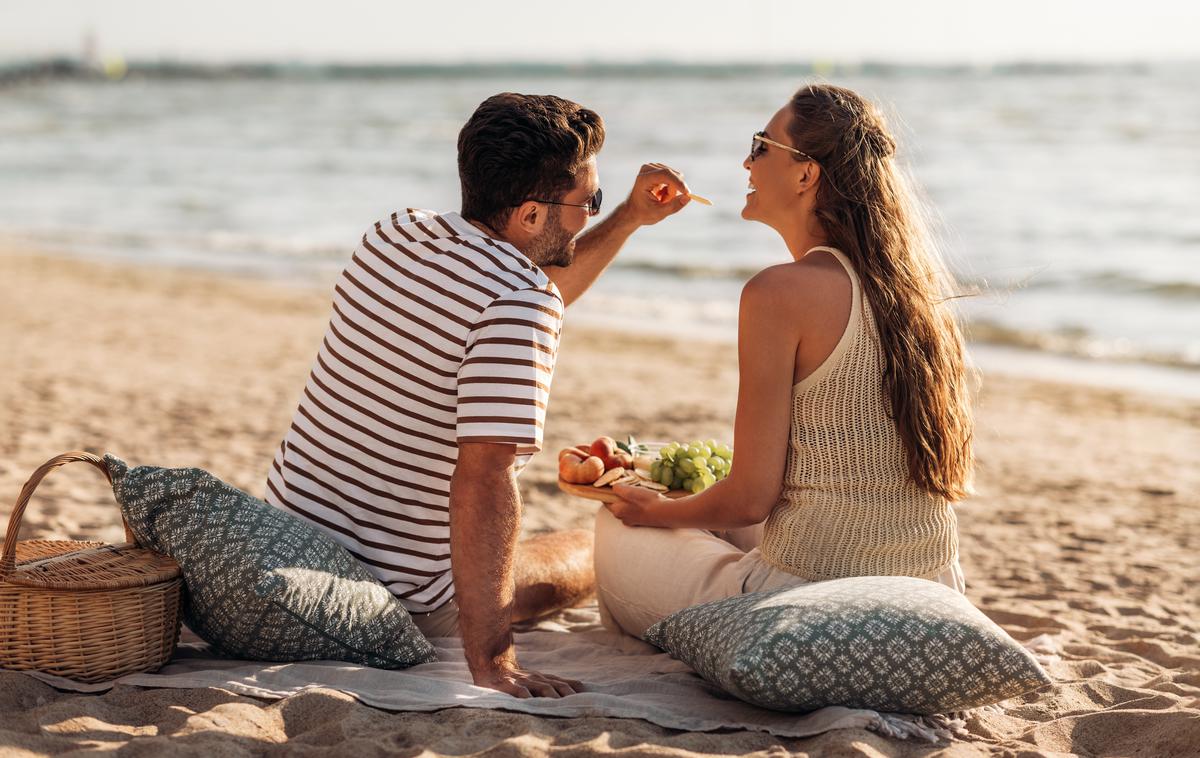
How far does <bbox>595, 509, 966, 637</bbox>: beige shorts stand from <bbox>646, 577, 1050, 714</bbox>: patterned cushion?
1.06 ft

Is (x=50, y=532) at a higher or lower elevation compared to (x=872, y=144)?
lower

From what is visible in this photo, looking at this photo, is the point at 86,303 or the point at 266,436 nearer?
the point at 266,436

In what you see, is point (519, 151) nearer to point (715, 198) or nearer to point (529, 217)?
point (529, 217)

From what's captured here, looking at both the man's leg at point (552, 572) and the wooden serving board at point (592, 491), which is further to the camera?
the man's leg at point (552, 572)

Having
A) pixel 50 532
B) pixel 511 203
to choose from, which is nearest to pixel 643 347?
pixel 50 532

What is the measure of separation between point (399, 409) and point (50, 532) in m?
2.04

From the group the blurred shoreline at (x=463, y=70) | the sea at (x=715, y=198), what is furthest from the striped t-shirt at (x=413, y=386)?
the blurred shoreline at (x=463, y=70)

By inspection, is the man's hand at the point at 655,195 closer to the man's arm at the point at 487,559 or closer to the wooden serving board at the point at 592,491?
the wooden serving board at the point at 592,491

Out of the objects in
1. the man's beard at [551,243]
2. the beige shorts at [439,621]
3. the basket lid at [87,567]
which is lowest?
the beige shorts at [439,621]

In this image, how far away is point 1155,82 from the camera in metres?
43.1

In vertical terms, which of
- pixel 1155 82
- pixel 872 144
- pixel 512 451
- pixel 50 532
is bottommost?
pixel 50 532

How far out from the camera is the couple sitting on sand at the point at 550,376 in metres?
2.96

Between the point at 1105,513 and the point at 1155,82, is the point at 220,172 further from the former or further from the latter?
the point at 1155,82

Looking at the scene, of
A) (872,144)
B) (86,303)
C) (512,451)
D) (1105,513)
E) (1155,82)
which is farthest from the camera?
(1155,82)
